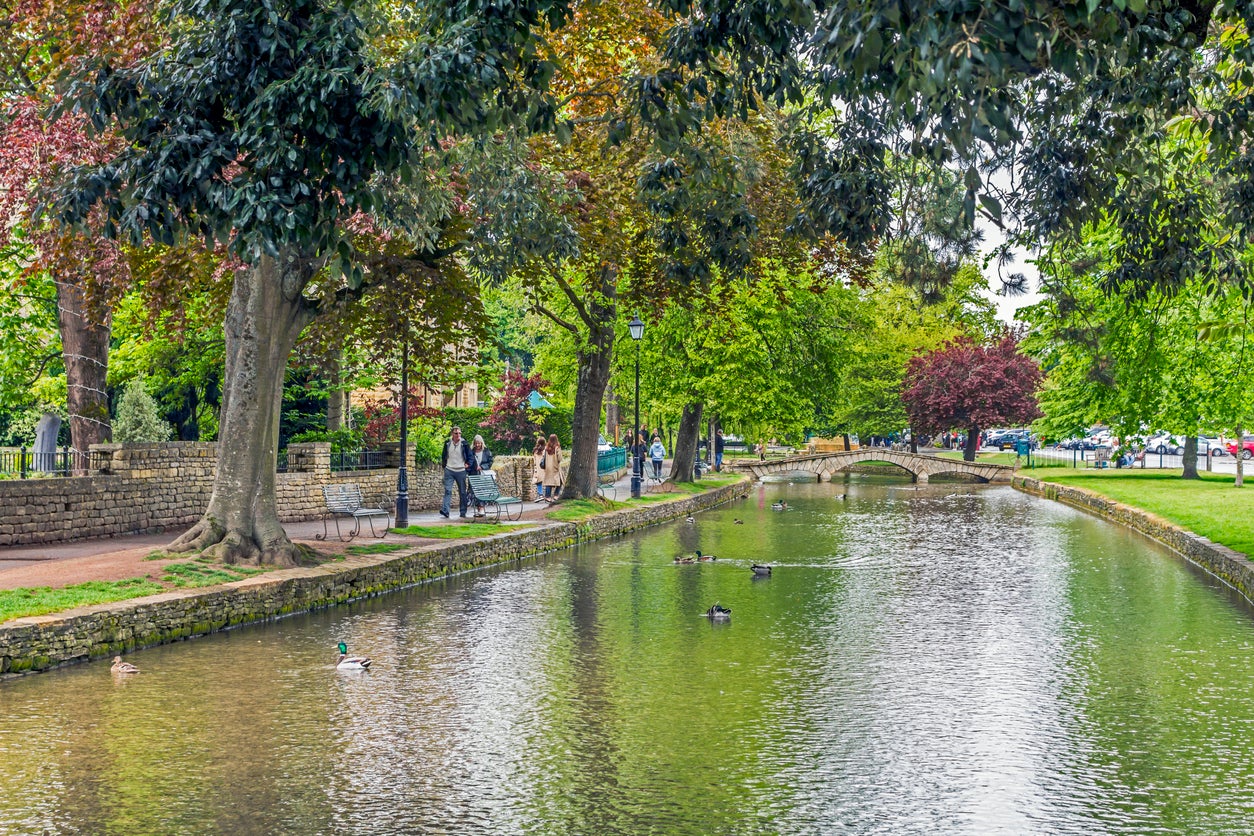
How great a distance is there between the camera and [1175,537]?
28234mm

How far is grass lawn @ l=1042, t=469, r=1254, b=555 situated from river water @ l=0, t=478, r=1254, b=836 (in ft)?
23.1

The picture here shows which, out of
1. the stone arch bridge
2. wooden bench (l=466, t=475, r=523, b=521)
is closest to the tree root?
wooden bench (l=466, t=475, r=523, b=521)

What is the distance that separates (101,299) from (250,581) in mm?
7210

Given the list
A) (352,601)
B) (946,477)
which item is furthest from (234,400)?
(946,477)

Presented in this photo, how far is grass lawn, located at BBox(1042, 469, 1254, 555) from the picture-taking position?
1049 inches

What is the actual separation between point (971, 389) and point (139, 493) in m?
57.4

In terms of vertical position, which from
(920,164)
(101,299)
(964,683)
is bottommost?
(964,683)

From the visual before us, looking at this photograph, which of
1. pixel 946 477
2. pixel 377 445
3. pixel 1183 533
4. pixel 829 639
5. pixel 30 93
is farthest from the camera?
pixel 946 477

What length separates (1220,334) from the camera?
13.3 metres

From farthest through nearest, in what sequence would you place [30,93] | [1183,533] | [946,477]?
[946,477], [1183,533], [30,93]

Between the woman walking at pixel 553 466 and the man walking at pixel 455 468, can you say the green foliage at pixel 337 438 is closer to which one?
the woman walking at pixel 553 466

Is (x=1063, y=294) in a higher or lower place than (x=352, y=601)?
higher

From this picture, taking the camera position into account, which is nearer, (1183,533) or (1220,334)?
(1220,334)

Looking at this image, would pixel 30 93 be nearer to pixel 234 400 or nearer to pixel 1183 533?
pixel 234 400
